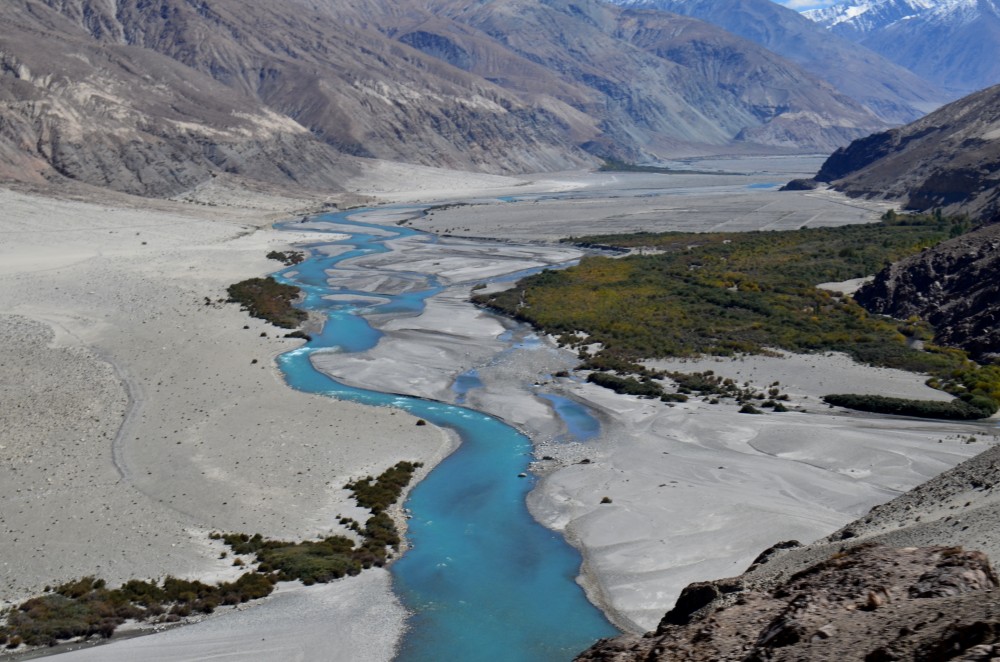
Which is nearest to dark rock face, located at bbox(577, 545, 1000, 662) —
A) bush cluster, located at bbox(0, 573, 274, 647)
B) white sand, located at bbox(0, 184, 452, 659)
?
white sand, located at bbox(0, 184, 452, 659)

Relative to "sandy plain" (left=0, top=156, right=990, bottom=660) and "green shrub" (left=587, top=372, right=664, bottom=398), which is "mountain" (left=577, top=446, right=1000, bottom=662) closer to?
"sandy plain" (left=0, top=156, right=990, bottom=660)

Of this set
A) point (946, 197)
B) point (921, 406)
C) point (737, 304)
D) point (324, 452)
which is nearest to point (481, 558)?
point (324, 452)

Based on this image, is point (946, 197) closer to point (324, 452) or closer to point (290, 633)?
point (324, 452)

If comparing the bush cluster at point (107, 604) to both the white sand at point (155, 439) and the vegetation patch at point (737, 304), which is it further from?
the vegetation patch at point (737, 304)

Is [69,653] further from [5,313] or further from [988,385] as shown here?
[5,313]

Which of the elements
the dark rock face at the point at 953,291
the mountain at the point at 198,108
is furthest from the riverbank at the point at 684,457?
the mountain at the point at 198,108

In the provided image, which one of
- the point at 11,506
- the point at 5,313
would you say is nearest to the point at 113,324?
the point at 5,313
